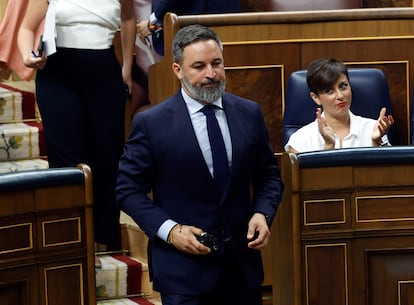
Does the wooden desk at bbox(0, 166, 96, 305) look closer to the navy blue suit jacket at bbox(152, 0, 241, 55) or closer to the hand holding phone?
the hand holding phone

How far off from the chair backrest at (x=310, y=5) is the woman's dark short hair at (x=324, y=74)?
130 cm

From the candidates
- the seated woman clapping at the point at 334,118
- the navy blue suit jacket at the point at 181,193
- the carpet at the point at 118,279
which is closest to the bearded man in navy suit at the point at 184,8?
the seated woman clapping at the point at 334,118

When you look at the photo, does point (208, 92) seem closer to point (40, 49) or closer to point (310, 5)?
point (40, 49)

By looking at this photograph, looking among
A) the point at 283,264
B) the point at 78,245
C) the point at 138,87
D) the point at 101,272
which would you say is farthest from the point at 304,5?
the point at 78,245

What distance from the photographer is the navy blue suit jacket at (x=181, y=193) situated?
3.01 metres

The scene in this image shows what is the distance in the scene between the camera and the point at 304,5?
5266 millimetres

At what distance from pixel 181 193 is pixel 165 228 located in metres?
0.12

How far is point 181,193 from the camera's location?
3.04 meters

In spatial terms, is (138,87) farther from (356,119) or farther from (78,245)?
(78,245)

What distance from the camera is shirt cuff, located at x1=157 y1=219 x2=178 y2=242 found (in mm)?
2971

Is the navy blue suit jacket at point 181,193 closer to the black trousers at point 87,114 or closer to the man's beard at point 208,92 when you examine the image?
the man's beard at point 208,92

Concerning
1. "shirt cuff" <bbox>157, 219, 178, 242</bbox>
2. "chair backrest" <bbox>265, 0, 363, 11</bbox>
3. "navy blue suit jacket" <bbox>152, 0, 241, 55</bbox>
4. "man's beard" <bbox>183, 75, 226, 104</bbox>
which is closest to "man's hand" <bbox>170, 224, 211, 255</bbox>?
"shirt cuff" <bbox>157, 219, 178, 242</bbox>

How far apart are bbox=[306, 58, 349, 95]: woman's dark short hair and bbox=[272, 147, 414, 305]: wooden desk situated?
→ 65 centimetres

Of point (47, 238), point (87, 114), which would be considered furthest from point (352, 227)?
point (87, 114)
